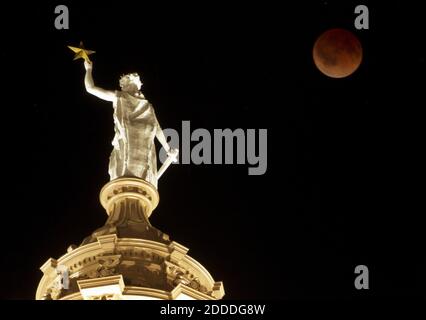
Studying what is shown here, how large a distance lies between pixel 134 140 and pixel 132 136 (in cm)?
13

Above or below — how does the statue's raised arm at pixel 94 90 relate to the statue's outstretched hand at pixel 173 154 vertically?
above

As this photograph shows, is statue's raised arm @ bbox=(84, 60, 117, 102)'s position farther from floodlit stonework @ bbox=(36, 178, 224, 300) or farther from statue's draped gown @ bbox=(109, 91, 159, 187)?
floodlit stonework @ bbox=(36, 178, 224, 300)

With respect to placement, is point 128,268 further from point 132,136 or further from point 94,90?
point 94,90

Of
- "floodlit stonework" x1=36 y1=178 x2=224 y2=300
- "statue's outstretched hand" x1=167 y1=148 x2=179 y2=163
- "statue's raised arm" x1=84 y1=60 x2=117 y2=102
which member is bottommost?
"floodlit stonework" x1=36 y1=178 x2=224 y2=300

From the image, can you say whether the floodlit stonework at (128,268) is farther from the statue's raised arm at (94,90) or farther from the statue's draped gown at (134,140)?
the statue's raised arm at (94,90)

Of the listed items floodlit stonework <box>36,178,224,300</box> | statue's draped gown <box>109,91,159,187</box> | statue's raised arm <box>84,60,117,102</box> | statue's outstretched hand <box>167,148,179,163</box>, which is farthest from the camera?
statue's raised arm <box>84,60,117,102</box>

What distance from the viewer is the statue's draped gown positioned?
4581 centimetres

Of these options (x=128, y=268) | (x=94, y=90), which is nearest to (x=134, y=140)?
(x=94, y=90)

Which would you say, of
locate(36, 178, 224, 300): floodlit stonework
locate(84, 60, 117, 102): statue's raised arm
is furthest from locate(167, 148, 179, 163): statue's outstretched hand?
locate(84, 60, 117, 102): statue's raised arm

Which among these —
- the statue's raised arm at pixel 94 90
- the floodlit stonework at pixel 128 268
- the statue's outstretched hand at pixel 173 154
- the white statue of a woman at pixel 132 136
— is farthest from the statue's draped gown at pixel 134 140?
the floodlit stonework at pixel 128 268

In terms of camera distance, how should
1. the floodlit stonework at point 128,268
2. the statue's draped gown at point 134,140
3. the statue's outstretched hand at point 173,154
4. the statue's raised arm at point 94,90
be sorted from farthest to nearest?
1. the statue's raised arm at point 94,90
2. the statue's outstretched hand at point 173,154
3. the statue's draped gown at point 134,140
4. the floodlit stonework at point 128,268

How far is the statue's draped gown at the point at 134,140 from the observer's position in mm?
45812
